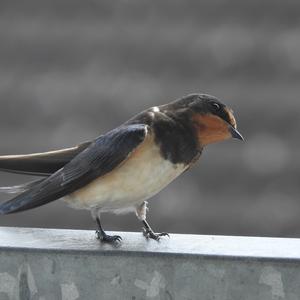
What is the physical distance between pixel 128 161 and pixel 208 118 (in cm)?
25

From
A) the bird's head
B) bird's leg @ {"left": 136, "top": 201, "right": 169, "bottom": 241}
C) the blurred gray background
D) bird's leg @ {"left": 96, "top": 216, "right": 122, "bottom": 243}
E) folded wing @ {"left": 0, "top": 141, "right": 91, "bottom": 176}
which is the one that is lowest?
the blurred gray background

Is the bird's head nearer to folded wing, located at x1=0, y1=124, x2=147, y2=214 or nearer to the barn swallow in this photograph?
the barn swallow

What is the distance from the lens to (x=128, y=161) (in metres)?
2.78

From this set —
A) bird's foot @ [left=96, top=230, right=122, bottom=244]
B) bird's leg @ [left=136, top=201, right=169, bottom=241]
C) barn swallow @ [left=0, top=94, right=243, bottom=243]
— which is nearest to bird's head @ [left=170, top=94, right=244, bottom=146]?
barn swallow @ [left=0, top=94, right=243, bottom=243]

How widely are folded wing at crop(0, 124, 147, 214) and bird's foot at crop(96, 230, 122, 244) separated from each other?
0.55 ft

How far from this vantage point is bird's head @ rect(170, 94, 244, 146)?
112 inches

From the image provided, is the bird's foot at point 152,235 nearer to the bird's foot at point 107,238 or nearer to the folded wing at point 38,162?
the bird's foot at point 107,238

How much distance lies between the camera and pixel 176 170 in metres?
2.83

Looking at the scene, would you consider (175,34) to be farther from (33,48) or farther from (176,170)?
(176,170)

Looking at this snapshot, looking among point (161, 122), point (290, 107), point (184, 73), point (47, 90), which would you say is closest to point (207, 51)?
point (184, 73)

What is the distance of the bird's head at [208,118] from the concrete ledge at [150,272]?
23.1 inches

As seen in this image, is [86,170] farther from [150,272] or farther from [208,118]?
[150,272]

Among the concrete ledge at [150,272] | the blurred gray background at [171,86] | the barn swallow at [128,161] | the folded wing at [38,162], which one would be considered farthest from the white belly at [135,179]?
the blurred gray background at [171,86]

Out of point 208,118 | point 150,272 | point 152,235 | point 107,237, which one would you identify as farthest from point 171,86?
point 150,272
